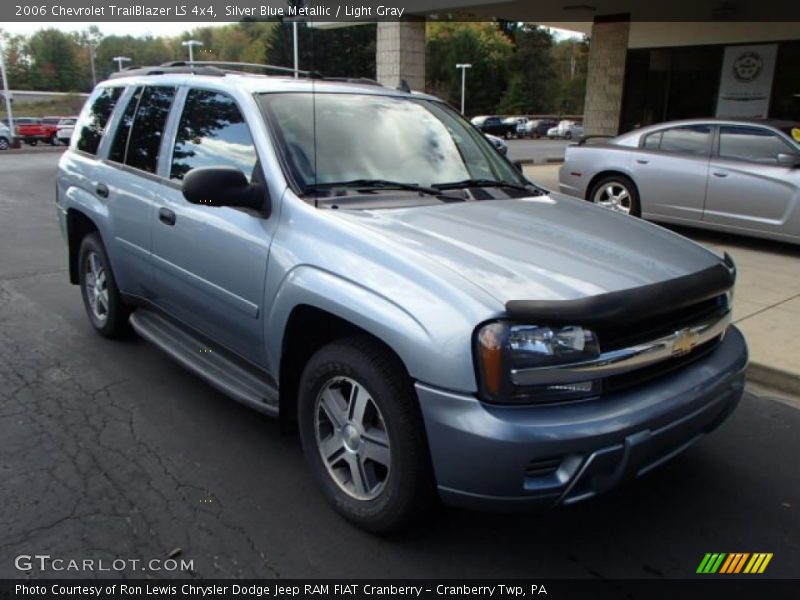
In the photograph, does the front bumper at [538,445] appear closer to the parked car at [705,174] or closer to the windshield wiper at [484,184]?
the windshield wiper at [484,184]

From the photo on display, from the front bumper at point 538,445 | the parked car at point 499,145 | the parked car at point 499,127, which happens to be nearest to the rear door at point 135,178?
the parked car at point 499,145

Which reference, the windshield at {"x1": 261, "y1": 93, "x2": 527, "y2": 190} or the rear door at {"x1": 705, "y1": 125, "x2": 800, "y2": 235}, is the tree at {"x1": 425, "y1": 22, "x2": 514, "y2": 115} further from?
the windshield at {"x1": 261, "y1": 93, "x2": 527, "y2": 190}

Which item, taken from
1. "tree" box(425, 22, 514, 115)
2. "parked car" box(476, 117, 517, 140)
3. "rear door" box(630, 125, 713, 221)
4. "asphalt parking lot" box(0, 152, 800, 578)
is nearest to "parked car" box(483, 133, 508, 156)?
"asphalt parking lot" box(0, 152, 800, 578)

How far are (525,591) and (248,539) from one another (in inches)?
44.9

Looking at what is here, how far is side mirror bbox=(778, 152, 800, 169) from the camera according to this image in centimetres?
743

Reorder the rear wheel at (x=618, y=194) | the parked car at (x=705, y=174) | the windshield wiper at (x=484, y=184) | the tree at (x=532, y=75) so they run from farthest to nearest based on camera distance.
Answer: the tree at (x=532, y=75) → the rear wheel at (x=618, y=194) → the parked car at (x=705, y=174) → the windshield wiper at (x=484, y=184)

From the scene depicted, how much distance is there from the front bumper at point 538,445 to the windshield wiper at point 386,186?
49.6 inches

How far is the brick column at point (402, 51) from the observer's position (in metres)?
15.0

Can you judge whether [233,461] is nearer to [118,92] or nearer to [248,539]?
[248,539]

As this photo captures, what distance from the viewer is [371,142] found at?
137 inches

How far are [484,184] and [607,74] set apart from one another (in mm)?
13667

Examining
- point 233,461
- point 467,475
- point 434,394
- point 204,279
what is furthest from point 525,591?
point 204,279

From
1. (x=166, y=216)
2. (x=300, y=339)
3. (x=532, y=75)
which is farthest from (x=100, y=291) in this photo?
(x=532, y=75)

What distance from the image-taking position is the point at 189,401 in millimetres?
4027
